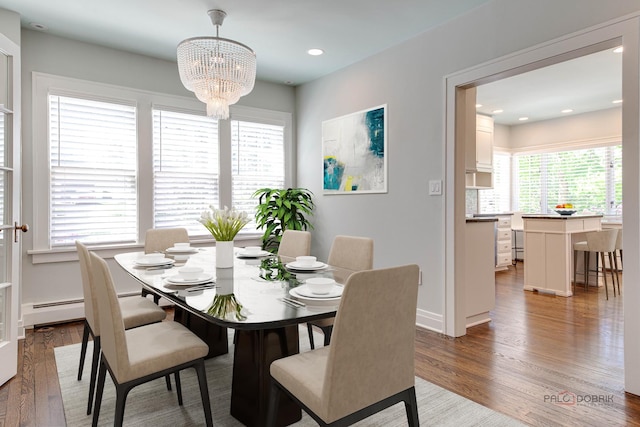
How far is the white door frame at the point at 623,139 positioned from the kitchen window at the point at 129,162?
8.46 ft

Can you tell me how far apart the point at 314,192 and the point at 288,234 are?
5.60 feet

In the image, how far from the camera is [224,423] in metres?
1.99

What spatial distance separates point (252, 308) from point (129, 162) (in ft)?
10.4

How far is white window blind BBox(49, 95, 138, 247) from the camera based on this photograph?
11.8ft

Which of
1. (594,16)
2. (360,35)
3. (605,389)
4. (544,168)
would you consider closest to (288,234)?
(360,35)

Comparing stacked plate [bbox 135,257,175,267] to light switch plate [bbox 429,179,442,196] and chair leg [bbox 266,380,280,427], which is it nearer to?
chair leg [bbox 266,380,280,427]

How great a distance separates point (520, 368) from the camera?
2.62 meters

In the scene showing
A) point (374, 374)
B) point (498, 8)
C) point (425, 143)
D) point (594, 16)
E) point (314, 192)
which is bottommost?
point (374, 374)

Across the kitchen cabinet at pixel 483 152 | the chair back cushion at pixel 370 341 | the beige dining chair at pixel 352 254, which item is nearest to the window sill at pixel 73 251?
the beige dining chair at pixel 352 254

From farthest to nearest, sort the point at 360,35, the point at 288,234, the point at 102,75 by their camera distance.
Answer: the point at 102,75
the point at 360,35
the point at 288,234

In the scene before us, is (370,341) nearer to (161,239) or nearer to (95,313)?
(95,313)

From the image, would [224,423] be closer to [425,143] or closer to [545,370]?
[545,370]

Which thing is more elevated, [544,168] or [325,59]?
[325,59]

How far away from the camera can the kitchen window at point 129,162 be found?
11.7 ft
